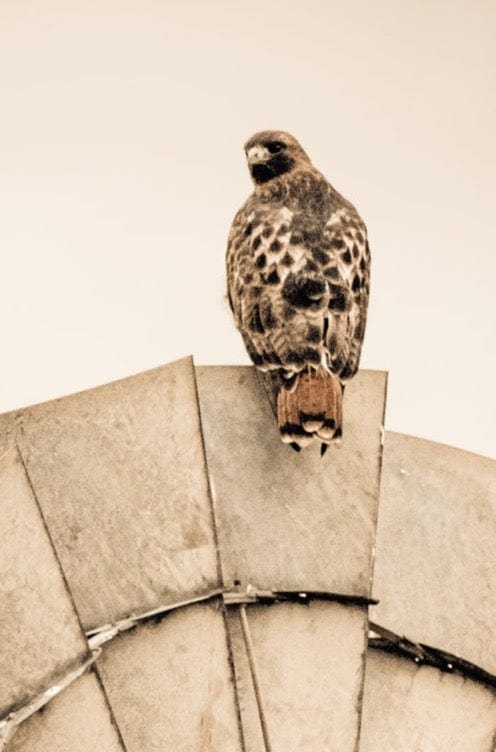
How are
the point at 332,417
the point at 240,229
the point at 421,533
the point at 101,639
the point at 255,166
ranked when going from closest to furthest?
the point at 101,639
the point at 332,417
the point at 421,533
the point at 240,229
the point at 255,166

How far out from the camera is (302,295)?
2.95 metres

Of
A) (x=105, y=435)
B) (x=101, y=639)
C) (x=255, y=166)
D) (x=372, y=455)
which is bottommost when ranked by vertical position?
(x=101, y=639)

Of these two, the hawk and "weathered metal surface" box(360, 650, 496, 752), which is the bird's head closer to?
the hawk

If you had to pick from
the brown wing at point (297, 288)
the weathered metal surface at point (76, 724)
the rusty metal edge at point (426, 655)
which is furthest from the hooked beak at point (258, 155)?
the weathered metal surface at point (76, 724)

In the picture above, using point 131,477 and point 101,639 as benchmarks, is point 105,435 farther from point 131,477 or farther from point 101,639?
point 101,639

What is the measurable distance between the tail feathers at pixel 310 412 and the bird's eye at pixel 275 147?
1508 millimetres

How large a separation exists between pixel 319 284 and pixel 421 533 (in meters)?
0.74

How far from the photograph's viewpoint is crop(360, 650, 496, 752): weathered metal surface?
2.69m

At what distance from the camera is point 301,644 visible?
8.27 ft

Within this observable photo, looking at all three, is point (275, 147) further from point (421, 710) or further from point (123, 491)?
point (421, 710)

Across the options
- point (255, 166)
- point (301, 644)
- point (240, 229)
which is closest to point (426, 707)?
point (301, 644)

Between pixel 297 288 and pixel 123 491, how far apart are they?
86 cm

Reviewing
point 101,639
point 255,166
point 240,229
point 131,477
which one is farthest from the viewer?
point 255,166

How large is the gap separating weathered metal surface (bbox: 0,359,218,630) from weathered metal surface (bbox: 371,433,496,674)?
707 mm
